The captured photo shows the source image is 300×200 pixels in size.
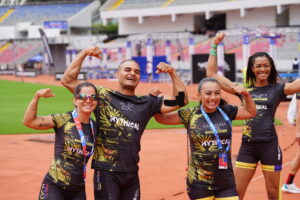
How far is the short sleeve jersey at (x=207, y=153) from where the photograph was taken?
18.8ft

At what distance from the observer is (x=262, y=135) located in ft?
22.9

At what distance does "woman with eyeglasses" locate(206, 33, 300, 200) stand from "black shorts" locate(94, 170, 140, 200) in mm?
1822

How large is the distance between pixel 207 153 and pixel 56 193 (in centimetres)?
151

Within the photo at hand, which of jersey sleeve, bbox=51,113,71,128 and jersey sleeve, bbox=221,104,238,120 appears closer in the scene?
jersey sleeve, bbox=51,113,71,128

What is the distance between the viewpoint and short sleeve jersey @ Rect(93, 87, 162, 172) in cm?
557

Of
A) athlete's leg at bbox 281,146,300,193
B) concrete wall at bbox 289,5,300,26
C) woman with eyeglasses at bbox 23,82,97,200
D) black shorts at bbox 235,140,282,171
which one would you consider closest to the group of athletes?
woman with eyeglasses at bbox 23,82,97,200

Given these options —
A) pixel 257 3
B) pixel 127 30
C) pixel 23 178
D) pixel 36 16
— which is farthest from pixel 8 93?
pixel 36 16

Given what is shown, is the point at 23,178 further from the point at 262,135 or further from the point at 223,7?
the point at 223,7

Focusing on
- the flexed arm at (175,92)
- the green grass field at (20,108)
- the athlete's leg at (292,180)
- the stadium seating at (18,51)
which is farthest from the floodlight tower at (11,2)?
the flexed arm at (175,92)

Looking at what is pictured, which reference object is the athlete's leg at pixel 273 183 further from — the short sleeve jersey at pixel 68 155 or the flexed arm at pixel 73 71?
the flexed arm at pixel 73 71

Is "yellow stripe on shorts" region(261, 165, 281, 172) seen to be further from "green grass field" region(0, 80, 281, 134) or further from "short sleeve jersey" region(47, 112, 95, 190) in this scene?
"green grass field" region(0, 80, 281, 134)

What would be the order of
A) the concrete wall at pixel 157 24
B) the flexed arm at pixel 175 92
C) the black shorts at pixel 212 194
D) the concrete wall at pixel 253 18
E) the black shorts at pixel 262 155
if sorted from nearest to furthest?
the black shorts at pixel 212 194 < the flexed arm at pixel 175 92 < the black shorts at pixel 262 155 < the concrete wall at pixel 253 18 < the concrete wall at pixel 157 24

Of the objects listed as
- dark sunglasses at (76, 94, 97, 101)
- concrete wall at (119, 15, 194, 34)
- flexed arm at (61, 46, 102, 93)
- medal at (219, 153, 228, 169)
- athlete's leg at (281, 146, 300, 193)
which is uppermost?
concrete wall at (119, 15, 194, 34)

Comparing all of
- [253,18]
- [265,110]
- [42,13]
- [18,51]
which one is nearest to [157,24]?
[253,18]
